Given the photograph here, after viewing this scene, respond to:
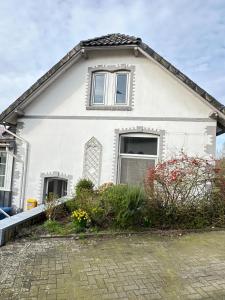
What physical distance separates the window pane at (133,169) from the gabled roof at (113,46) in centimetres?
288

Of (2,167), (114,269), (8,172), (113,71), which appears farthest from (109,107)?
(114,269)

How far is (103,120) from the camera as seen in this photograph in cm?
1082

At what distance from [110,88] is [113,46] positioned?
152 centimetres

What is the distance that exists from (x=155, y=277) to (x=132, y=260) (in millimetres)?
781

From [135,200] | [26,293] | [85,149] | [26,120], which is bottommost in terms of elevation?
[26,293]

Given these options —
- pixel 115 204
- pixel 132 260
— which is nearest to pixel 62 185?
pixel 115 204

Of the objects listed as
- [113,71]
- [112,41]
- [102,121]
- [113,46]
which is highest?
[112,41]

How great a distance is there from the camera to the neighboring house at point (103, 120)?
33.2ft

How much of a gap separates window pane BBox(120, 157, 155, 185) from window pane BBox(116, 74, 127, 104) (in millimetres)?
2243

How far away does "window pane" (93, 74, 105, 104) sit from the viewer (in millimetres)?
11102

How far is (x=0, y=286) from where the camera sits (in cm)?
406

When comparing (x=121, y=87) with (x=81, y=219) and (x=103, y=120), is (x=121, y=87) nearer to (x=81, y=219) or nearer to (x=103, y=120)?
(x=103, y=120)

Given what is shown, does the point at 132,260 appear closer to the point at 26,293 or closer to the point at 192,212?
the point at 26,293

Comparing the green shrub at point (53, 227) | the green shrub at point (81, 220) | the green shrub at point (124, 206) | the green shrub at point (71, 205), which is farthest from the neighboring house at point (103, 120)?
the green shrub at point (81, 220)
